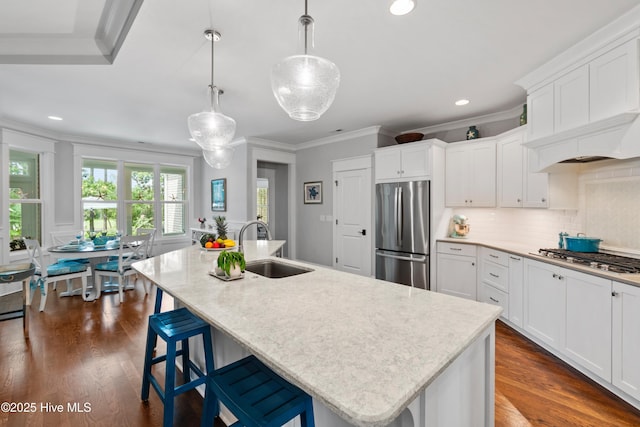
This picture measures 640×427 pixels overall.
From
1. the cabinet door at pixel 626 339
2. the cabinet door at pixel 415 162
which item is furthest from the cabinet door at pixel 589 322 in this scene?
the cabinet door at pixel 415 162

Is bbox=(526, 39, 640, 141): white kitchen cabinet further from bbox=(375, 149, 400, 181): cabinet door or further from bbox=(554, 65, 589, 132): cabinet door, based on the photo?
bbox=(375, 149, 400, 181): cabinet door

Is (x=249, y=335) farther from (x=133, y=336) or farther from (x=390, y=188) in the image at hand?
(x=390, y=188)

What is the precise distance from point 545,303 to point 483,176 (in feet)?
5.59

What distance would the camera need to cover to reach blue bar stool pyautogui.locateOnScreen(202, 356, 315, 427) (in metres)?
0.98

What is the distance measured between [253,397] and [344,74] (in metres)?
→ 2.68

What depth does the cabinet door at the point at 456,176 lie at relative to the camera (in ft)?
12.6

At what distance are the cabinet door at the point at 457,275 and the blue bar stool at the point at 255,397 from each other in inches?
125

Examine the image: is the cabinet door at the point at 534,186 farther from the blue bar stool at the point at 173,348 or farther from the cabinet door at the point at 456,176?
the blue bar stool at the point at 173,348

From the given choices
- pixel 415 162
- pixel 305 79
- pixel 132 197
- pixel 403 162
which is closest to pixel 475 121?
pixel 415 162

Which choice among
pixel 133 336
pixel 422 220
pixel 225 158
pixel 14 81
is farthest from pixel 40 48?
pixel 422 220

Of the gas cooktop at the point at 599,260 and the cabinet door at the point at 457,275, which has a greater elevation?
the gas cooktop at the point at 599,260

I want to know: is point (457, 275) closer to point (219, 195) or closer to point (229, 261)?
point (229, 261)

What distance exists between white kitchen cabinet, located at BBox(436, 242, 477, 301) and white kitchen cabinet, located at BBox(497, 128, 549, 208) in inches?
29.0

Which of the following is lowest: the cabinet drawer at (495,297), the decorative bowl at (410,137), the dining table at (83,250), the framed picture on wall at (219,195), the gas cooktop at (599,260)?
the cabinet drawer at (495,297)
